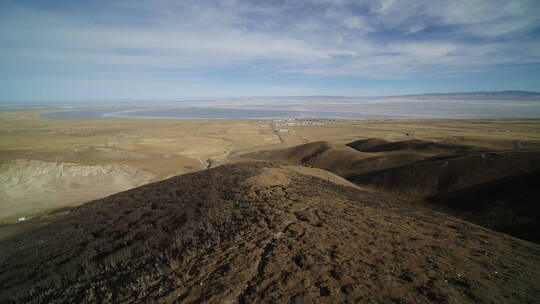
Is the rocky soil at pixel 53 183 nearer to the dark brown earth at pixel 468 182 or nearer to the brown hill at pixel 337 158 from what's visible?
the brown hill at pixel 337 158

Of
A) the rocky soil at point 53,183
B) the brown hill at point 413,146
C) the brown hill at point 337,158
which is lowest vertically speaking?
the rocky soil at point 53,183

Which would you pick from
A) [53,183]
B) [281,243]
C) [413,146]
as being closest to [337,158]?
[413,146]

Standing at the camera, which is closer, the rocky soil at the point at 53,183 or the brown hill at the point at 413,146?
the rocky soil at the point at 53,183

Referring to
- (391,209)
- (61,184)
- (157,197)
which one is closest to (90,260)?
(157,197)

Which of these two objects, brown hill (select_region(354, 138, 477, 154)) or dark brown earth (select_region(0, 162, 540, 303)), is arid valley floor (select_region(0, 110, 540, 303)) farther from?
brown hill (select_region(354, 138, 477, 154))

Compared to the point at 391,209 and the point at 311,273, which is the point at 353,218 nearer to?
the point at 391,209

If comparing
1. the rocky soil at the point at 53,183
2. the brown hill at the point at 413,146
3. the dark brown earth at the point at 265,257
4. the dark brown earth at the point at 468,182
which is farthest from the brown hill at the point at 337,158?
the rocky soil at the point at 53,183

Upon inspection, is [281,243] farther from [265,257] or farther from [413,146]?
[413,146]
